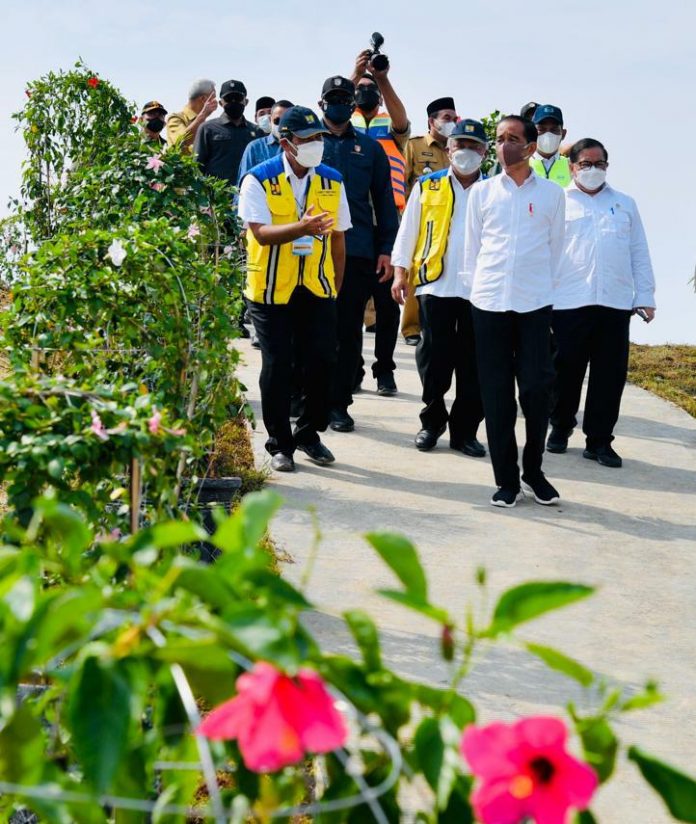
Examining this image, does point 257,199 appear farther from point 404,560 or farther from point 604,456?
point 404,560

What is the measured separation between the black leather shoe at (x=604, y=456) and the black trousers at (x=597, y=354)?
0.03 m

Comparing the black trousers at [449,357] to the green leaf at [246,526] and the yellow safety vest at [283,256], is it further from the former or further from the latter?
the green leaf at [246,526]

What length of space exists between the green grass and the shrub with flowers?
8.62 m

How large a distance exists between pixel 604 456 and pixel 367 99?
3698 millimetres

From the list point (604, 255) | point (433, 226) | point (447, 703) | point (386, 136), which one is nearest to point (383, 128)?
point (386, 136)

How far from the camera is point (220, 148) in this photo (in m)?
10.5

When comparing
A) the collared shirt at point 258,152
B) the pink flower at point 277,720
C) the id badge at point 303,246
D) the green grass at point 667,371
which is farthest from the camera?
the green grass at point 667,371

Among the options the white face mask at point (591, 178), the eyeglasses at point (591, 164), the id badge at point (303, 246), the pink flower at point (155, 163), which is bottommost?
the id badge at point (303, 246)

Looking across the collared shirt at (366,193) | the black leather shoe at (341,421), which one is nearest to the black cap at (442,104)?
the collared shirt at (366,193)

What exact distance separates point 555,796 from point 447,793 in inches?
5.3

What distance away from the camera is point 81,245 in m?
4.22

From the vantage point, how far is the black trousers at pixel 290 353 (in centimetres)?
677

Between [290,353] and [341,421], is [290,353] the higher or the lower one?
the higher one

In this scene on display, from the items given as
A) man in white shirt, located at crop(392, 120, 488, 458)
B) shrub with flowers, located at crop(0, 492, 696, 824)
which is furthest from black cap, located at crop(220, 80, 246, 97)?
shrub with flowers, located at crop(0, 492, 696, 824)
